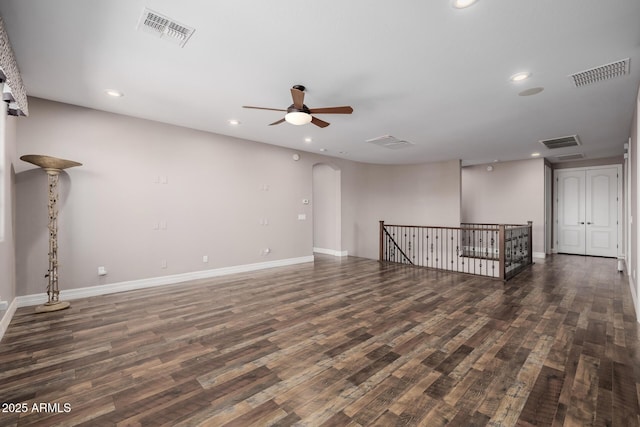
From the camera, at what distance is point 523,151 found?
734 cm

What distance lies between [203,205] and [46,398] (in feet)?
13.0

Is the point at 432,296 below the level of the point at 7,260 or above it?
below

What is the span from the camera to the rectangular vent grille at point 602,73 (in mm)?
3039

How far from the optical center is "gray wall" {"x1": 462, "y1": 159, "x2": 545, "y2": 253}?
27.5 feet

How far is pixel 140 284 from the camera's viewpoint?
4926 millimetres

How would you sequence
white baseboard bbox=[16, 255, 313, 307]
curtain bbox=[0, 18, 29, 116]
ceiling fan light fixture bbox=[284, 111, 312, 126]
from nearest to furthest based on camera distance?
curtain bbox=[0, 18, 29, 116]
ceiling fan light fixture bbox=[284, 111, 312, 126]
white baseboard bbox=[16, 255, 313, 307]

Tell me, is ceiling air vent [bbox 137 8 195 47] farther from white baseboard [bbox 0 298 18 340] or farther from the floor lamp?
white baseboard [bbox 0 298 18 340]

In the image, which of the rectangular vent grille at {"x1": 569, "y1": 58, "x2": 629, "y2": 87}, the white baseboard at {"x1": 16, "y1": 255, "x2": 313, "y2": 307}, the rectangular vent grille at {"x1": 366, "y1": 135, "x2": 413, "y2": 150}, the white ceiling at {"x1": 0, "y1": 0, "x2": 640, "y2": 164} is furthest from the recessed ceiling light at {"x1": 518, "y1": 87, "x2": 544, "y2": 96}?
the white baseboard at {"x1": 16, "y1": 255, "x2": 313, "y2": 307}

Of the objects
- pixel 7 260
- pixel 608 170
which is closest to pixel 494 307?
pixel 7 260

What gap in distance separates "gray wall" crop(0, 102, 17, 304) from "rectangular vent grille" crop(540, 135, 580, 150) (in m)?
8.94

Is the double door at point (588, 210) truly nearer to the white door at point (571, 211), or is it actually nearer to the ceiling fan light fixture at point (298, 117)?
the white door at point (571, 211)

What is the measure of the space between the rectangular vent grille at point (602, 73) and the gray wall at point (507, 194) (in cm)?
592

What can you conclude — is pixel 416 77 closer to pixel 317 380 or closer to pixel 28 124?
pixel 317 380

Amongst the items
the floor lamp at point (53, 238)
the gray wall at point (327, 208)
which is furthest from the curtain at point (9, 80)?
the gray wall at point (327, 208)
